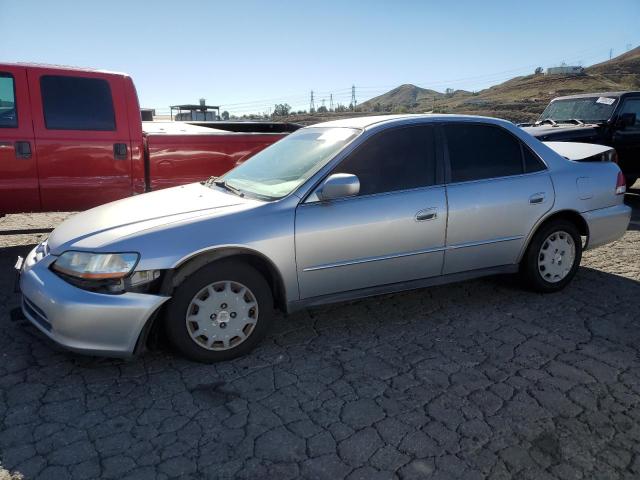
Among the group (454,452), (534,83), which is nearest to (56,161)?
(454,452)

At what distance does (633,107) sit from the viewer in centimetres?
945

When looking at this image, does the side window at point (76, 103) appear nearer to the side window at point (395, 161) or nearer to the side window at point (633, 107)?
the side window at point (395, 161)

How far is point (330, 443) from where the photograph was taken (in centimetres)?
270

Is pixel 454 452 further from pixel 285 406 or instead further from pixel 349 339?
pixel 349 339

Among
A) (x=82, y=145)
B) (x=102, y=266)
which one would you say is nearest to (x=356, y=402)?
(x=102, y=266)

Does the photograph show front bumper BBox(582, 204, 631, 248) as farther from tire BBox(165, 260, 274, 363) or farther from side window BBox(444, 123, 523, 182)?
tire BBox(165, 260, 274, 363)

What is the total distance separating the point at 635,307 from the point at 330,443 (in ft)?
10.4

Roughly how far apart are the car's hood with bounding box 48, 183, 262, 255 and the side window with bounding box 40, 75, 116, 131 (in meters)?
1.94

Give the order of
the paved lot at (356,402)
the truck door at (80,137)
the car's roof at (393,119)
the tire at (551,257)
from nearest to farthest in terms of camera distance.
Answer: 1. the paved lot at (356,402)
2. the car's roof at (393,119)
3. the tire at (551,257)
4. the truck door at (80,137)

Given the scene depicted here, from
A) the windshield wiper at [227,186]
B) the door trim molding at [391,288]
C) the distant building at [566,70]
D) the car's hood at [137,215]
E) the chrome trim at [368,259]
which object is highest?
the distant building at [566,70]

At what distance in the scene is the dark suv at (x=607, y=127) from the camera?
29.6 ft

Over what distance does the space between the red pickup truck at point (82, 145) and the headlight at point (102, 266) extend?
277 cm

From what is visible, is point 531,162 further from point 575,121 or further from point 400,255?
point 575,121

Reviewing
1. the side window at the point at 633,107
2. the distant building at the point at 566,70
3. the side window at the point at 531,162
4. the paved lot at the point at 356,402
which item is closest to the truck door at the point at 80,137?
the paved lot at the point at 356,402
